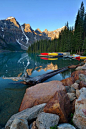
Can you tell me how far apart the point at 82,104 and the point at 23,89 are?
7.09 metres

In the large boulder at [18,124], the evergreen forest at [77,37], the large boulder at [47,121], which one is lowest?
the large boulder at [47,121]

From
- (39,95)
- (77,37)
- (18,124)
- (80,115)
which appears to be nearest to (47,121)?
(18,124)

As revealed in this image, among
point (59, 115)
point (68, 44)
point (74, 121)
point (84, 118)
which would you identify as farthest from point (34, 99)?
point (68, 44)

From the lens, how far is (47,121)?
3527 millimetres

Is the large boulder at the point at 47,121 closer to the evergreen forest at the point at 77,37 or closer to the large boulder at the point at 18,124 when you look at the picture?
the large boulder at the point at 18,124

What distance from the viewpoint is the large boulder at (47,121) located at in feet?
11.2

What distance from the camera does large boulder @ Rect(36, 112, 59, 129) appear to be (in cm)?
341

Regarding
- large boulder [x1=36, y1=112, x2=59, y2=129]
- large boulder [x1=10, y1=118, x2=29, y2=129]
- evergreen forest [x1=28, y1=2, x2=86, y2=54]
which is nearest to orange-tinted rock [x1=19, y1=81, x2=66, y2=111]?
large boulder [x1=36, y1=112, x2=59, y2=129]

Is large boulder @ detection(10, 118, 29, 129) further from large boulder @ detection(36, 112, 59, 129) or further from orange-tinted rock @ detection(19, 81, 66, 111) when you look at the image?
orange-tinted rock @ detection(19, 81, 66, 111)

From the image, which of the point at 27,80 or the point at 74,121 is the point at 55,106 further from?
the point at 27,80

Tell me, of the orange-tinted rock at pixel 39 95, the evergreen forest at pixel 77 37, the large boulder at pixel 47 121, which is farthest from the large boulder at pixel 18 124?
the evergreen forest at pixel 77 37

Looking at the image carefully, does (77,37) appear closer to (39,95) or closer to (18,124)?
(39,95)

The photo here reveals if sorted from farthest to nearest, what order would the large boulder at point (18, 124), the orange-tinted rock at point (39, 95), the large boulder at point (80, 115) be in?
the orange-tinted rock at point (39, 95) → the large boulder at point (80, 115) → the large boulder at point (18, 124)

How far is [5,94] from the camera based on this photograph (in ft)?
27.3
